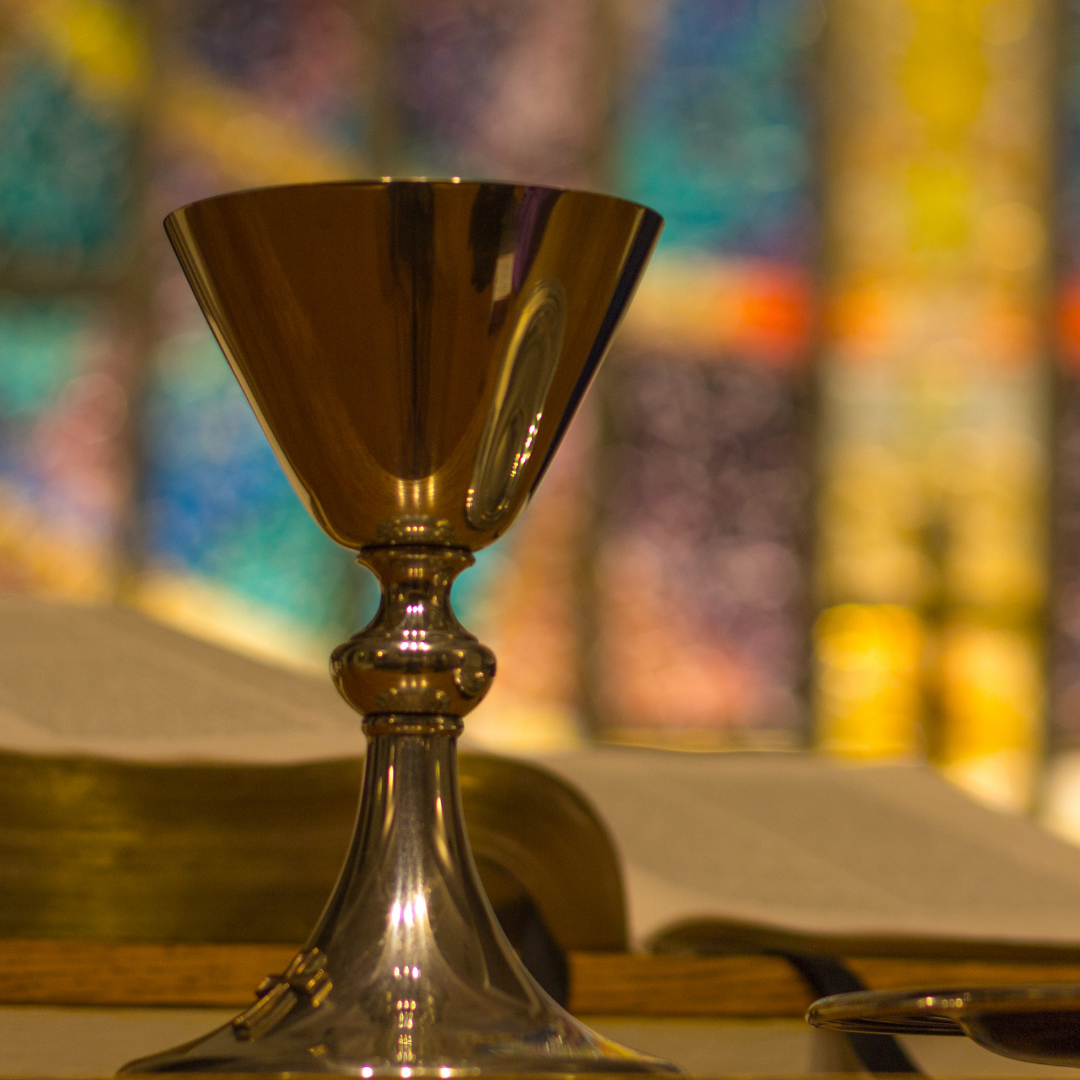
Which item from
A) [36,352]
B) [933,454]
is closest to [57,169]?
[36,352]

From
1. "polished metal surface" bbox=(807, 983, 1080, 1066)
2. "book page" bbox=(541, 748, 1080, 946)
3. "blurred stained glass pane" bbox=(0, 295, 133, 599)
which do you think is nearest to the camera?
"polished metal surface" bbox=(807, 983, 1080, 1066)

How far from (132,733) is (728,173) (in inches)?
107

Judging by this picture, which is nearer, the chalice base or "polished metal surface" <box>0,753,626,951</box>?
the chalice base

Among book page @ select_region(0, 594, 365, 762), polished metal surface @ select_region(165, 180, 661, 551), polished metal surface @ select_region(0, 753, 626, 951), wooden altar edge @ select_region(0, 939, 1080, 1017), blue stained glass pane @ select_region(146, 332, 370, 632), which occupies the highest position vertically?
blue stained glass pane @ select_region(146, 332, 370, 632)

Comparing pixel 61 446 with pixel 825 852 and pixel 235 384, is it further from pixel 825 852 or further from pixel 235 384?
pixel 825 852

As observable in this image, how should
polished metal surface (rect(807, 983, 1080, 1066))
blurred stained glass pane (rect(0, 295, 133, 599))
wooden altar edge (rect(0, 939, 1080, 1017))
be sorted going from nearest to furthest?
1. polished metal surface (rect(807, 983, 1080, 1066))
2. wooden altar edge (rect(0, 939, 1080, 1017))
3. blurred stained glass pane (rect(0, 295, 133, 599))

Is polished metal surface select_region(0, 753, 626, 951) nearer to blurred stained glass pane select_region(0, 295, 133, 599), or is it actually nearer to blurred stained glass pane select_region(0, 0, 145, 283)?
blurred stained glass pane select_region(0, 295, 133, 599)

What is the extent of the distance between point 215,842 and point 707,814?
0.70 ft

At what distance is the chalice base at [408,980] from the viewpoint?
A: 223 millimetres

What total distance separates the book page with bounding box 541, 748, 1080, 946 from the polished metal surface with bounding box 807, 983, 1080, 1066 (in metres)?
0.21

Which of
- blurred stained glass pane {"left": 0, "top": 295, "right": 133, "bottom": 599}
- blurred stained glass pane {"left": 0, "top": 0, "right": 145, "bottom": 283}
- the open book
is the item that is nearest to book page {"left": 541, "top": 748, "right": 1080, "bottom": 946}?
the open book

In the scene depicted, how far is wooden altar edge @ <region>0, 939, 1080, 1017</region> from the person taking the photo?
0.31 m

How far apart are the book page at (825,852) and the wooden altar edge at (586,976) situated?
58mm

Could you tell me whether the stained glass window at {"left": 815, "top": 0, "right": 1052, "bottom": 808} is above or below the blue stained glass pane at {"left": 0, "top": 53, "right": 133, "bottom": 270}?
below
